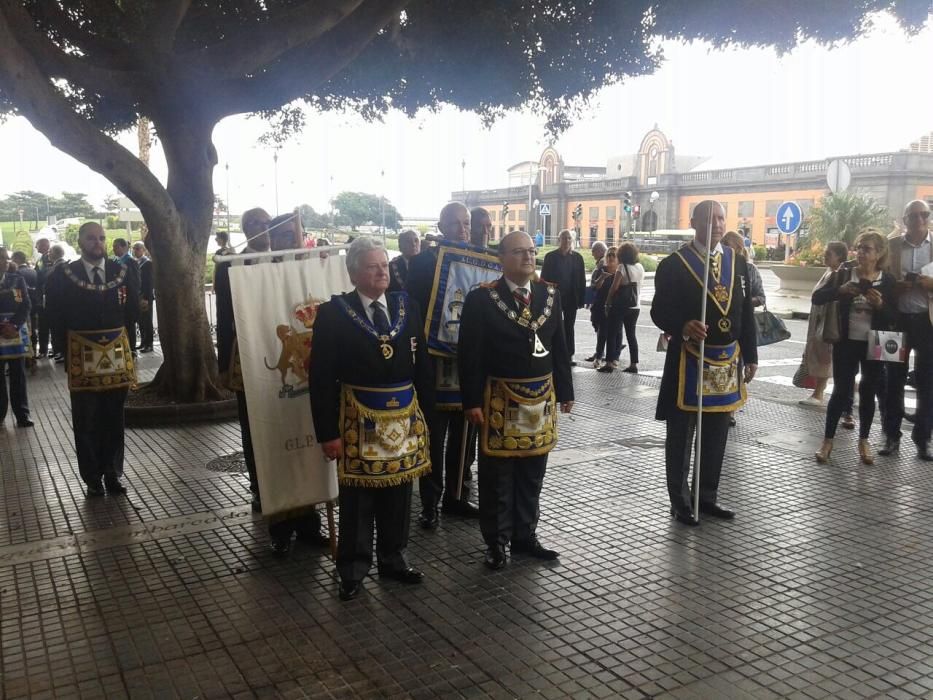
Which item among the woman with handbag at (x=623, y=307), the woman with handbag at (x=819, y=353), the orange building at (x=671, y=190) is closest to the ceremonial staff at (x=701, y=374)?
the woman with handbag at (x=819, y=353)

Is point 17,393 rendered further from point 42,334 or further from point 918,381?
point 918,381

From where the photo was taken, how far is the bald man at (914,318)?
711cm

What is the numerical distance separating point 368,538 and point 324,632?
1.93ft

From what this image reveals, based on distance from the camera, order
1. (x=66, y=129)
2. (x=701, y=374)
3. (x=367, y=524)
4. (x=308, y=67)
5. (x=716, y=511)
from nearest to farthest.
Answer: (x=367, y=524)
(x=701, y=374)
(x=716, y=511)
(x=66, y=129)
(x=308, y=67)

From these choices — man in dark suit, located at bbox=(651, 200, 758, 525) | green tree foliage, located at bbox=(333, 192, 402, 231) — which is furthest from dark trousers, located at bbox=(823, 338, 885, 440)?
green tree foliage, located at bbox=(333, 192, 402, 231)

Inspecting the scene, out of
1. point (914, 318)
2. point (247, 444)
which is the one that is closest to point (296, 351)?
point (247, 444)

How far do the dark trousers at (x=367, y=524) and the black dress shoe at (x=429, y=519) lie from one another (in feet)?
2.90

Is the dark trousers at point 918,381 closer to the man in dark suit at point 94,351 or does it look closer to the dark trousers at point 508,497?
the dark trousers at point 508,497

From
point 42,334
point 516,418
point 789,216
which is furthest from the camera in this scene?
point 789,216

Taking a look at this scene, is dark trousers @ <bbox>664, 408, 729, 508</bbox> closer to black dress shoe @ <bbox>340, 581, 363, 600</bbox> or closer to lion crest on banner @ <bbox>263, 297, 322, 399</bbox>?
black dress shoe @ <bbox>340, 581, 363, 600</bbox>

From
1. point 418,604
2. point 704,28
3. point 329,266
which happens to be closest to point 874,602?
point 418,604

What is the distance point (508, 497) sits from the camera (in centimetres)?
486

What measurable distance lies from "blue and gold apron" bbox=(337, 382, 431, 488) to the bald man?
4800mm

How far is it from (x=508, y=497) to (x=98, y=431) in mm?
3457
